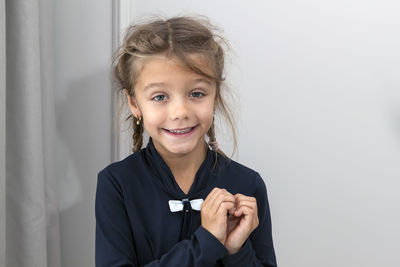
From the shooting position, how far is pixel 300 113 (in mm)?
1496

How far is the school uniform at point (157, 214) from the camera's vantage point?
3.54ft

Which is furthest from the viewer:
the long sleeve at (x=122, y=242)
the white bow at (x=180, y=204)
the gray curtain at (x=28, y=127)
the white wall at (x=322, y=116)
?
the white wall at (x=322, y=116)

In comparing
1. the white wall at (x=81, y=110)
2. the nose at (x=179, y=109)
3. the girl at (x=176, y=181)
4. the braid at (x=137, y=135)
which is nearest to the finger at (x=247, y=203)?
the girl at (x=176, y=181)

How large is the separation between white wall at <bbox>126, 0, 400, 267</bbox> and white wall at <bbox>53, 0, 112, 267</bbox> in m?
0.16

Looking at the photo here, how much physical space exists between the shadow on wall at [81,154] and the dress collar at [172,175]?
38 cm

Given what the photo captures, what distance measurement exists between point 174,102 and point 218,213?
0.25m

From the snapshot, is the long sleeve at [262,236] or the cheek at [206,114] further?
the long sleeve at [262,236]

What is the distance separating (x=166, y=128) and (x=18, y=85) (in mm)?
436

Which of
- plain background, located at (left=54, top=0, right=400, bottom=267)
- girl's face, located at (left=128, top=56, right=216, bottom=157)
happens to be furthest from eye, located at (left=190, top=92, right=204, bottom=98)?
plain background, located at (left=54, top=0, right=400, bottom=267)

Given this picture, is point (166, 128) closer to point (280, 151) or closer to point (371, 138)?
point (280, 151)

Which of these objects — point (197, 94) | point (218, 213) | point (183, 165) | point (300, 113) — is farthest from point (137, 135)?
point (300, 113)

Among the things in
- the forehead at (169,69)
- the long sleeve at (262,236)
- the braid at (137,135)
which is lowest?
the long sleeve at (262,236)

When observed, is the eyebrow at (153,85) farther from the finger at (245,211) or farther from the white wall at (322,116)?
the white wall at (322,116)

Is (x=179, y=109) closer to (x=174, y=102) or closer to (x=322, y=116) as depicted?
(x=174, y=102)
